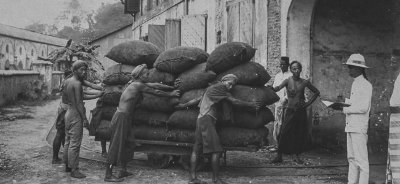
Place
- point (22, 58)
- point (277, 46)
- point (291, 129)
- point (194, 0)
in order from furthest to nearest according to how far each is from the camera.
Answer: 1. point (22, 58)
2. point (194, 0)
3. point (277, 46)
4. point (291, 129)

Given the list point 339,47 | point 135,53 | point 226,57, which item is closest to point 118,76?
point 135,53

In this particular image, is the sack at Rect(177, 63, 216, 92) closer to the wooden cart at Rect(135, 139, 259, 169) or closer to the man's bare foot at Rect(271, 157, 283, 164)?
the wooden cart at Rect(135, 139, 259, 169)

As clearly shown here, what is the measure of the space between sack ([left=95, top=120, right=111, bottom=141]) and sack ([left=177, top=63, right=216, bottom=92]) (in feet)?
4.80

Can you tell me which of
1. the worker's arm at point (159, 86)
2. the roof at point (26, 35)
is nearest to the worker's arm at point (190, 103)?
the worker's arm at point (159, 86)

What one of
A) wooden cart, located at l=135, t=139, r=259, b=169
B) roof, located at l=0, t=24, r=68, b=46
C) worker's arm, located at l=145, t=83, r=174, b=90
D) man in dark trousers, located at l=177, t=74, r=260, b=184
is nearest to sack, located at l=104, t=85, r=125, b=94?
worker's arm, located at l=145, t=83, r=174, b=90

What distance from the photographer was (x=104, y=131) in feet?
23.3

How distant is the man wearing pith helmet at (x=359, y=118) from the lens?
5285 mm

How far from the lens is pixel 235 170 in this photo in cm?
696

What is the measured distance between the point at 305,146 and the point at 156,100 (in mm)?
2887

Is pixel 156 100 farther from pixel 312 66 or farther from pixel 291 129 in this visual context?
pixel 312 66

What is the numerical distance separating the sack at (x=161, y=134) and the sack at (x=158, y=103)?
34 centimetres

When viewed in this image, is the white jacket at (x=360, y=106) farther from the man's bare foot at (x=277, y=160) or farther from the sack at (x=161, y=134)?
the sack at (x=161, y=134)

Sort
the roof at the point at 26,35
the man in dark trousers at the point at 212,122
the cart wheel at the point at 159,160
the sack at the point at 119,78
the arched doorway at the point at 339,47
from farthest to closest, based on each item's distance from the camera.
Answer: the roof at the point at 26,35
the arched doorway at the point at 339,47
the sack at the point at 119,78
the cart wheel at the point at 159,160
the man in dark trousers at the point at 212,122

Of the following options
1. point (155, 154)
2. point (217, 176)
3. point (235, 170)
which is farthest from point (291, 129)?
point (155, 154)
